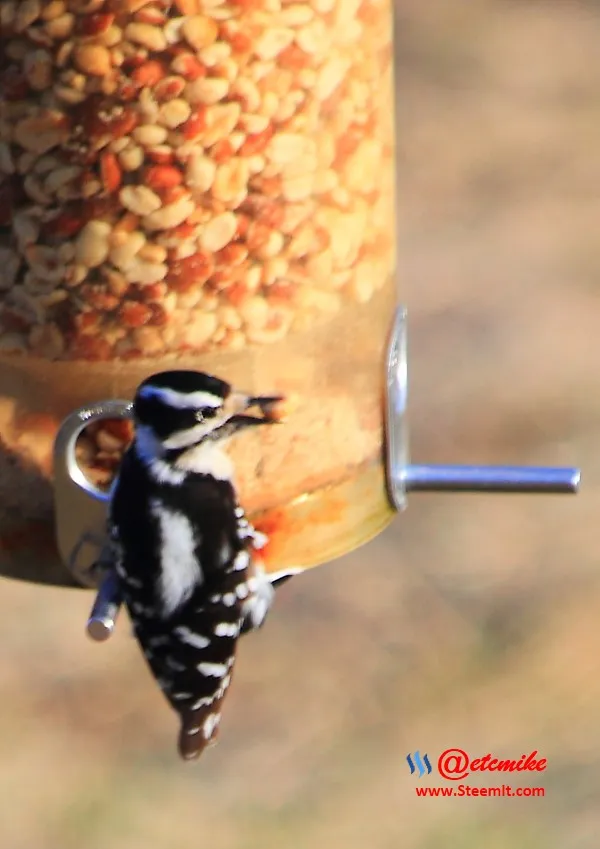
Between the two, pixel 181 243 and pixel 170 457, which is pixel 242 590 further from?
pixel 181 243

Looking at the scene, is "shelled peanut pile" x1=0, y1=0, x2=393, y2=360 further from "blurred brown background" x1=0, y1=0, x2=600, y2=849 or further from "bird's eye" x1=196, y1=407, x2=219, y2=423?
"blurred brown background" x1=0, y1=0, x2=600, y2=849

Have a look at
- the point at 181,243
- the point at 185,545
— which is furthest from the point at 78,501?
the point at 181,243

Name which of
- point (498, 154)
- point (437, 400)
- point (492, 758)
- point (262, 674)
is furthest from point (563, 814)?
point (498, 154)

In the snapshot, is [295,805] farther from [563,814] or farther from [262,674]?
[563,814]

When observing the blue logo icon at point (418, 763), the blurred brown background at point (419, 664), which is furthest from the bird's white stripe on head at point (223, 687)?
the blue logo icon at point (418, 763)

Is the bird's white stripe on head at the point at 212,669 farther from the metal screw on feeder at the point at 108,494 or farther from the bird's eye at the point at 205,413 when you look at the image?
the bird's eye at the point at 205,413

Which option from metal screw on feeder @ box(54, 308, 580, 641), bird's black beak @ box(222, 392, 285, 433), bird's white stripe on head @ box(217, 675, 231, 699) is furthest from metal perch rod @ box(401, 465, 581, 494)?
bird's white stripe on head @ box(217, 675, 231, 699)
